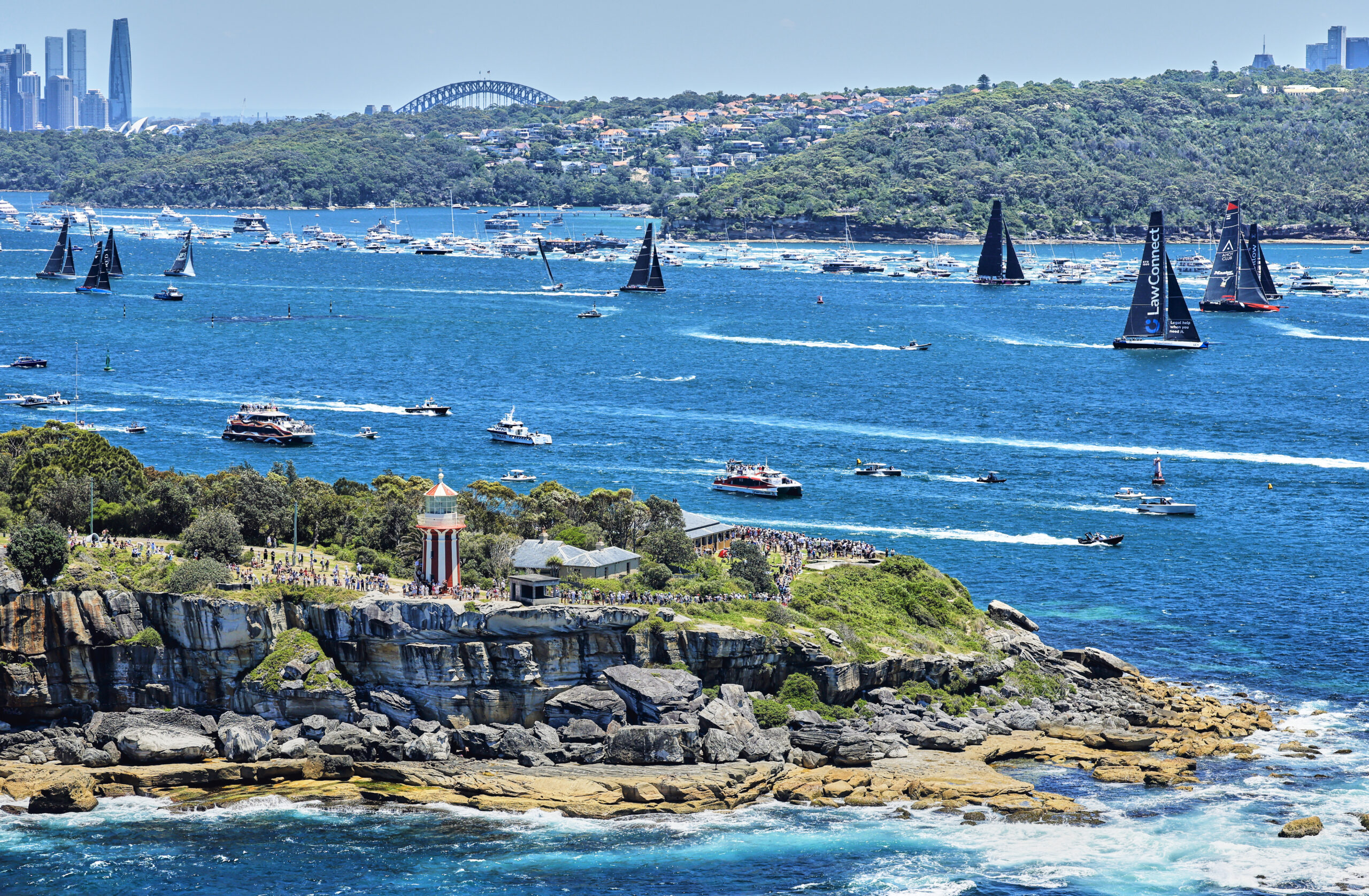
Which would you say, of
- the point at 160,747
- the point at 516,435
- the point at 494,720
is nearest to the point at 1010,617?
the point at 494,720

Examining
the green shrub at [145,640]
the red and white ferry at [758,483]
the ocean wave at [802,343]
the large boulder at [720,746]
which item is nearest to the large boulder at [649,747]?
the large boulder at [720,746]

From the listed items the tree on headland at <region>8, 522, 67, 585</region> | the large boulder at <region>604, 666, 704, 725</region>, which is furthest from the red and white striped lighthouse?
the tree on headland at <region>8, 522, 67, 585</region>

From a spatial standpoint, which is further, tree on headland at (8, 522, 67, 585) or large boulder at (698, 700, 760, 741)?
tree on headland at (8, 522, 67, 585)

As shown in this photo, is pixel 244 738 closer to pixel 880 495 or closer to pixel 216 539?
pixel 216 539

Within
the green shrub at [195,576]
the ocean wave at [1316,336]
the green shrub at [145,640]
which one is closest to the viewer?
the green shrub at [145,640]

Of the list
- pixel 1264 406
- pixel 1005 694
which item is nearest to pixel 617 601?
pixel 1005 694

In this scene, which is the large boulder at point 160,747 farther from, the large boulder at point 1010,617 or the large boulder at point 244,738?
the large boulder at point 1010,617

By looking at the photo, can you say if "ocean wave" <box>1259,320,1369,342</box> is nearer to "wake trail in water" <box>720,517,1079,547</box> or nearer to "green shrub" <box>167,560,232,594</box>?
"wake trail in water" <box>720,517,1079,547</box>
